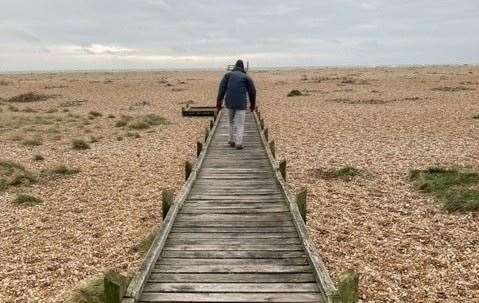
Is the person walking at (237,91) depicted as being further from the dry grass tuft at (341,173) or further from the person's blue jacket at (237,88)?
the dry grass tuft at (341,173)

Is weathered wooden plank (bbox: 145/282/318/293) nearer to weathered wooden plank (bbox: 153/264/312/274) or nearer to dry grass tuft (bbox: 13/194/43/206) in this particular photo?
weathered wooden plank (bbox: 153/264/312/274)

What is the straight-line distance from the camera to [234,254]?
22.9 ft

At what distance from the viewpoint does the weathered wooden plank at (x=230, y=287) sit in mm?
5848

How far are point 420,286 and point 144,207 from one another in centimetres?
786

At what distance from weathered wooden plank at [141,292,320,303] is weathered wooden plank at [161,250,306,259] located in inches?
45.0

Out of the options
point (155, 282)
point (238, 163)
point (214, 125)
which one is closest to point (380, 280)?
point (155, 282)

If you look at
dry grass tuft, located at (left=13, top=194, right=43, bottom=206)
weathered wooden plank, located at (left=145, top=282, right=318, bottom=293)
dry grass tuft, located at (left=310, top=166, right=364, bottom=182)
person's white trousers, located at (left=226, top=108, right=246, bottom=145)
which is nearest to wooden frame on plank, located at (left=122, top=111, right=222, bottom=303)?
weathered wooden plank, located at (left=145, top=282, right=318, bottom=293)

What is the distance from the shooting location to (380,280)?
8.82 meters

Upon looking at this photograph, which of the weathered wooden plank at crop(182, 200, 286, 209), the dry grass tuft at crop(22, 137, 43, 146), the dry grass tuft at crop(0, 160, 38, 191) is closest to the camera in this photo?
the weathered wooden plank at crop(182, 200, 286, 209)

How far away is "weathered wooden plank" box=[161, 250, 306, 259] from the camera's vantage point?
6.88 meters

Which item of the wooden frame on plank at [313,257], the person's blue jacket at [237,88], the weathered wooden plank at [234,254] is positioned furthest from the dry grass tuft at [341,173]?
the weathered wooden plank at [234,254]

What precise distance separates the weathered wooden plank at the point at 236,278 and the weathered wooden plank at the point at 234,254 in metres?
0.59

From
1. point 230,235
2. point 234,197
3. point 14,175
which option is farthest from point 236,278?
point 14,175

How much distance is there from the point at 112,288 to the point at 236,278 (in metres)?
1.82
